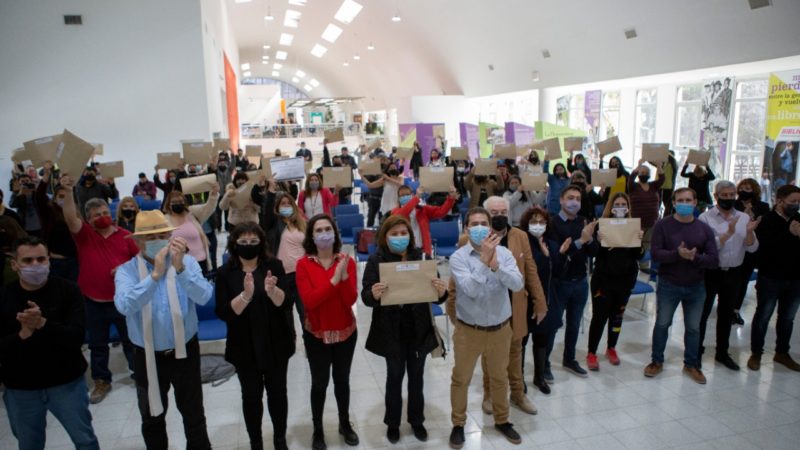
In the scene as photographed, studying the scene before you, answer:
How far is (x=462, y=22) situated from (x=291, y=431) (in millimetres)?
15084

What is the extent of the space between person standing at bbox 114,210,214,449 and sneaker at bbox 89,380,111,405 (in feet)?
5.44

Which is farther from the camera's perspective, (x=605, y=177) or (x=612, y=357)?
(x=605, y=177)

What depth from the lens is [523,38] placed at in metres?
15.0

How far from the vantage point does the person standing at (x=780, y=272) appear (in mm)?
4953

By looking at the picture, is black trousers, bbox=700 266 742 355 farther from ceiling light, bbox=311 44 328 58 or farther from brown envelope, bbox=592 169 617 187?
ceiling light, bbox=311 44 328 58

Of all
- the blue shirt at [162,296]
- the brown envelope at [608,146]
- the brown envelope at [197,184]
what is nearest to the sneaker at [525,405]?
the blue shirt at [162,296]

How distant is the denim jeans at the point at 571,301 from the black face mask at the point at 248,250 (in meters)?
2.67

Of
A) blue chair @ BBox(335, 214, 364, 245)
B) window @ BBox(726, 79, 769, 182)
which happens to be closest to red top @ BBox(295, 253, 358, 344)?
blue chair @ BBox(335, 214, 364, 245)

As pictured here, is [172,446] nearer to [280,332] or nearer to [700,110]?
[280,332]

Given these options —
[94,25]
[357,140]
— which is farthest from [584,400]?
[357,140]

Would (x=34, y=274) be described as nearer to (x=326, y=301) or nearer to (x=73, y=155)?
(x=326, y=301)

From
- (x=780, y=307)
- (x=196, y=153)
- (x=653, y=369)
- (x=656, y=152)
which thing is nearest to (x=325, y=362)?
(x=653, y=369)

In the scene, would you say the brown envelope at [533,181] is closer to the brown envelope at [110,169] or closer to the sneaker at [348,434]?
the sneaker at [348,434]

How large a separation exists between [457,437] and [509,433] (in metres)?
0.41
